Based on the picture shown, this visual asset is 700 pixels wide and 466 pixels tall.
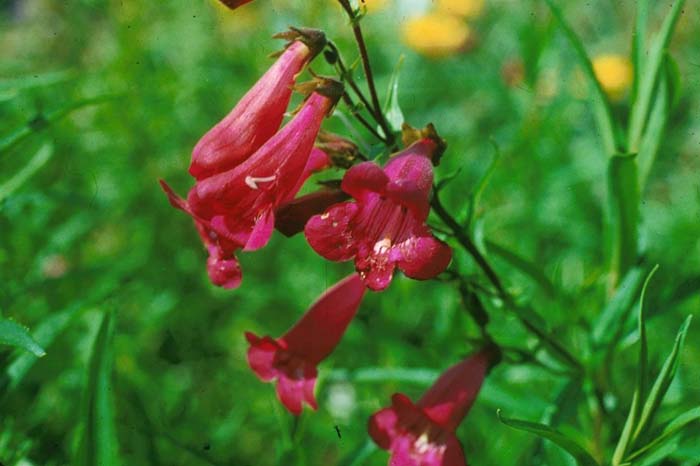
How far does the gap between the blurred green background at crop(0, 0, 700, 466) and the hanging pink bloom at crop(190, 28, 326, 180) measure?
0.98 ft

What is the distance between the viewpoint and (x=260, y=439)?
8.13 ft

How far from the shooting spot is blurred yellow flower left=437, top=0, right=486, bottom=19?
166 inches

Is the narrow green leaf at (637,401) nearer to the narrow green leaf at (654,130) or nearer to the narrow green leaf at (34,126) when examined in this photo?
the narrow green leaf at (654,130)

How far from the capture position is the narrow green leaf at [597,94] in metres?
1.45

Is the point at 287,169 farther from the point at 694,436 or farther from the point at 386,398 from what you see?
the point at 386,398

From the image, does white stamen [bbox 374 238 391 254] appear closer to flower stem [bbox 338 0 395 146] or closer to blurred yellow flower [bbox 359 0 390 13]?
flower stem [bbox 338 0 395 146]

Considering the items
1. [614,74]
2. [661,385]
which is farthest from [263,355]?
[614,74]

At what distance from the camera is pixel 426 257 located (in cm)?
104

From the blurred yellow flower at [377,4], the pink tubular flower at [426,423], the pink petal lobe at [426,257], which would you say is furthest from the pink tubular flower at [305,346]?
the blurred yellow flower at [377,4]

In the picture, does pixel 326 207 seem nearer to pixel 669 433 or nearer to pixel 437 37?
pixel 669 433

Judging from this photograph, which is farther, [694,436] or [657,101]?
[657,101]

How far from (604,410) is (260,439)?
4.19 ft

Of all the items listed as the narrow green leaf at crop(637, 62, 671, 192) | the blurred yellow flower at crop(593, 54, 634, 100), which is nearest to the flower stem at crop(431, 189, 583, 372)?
the narrow green leaf at crop(637, 62, 671, 192)

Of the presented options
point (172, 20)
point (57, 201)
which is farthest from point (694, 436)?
point (172, 20)
